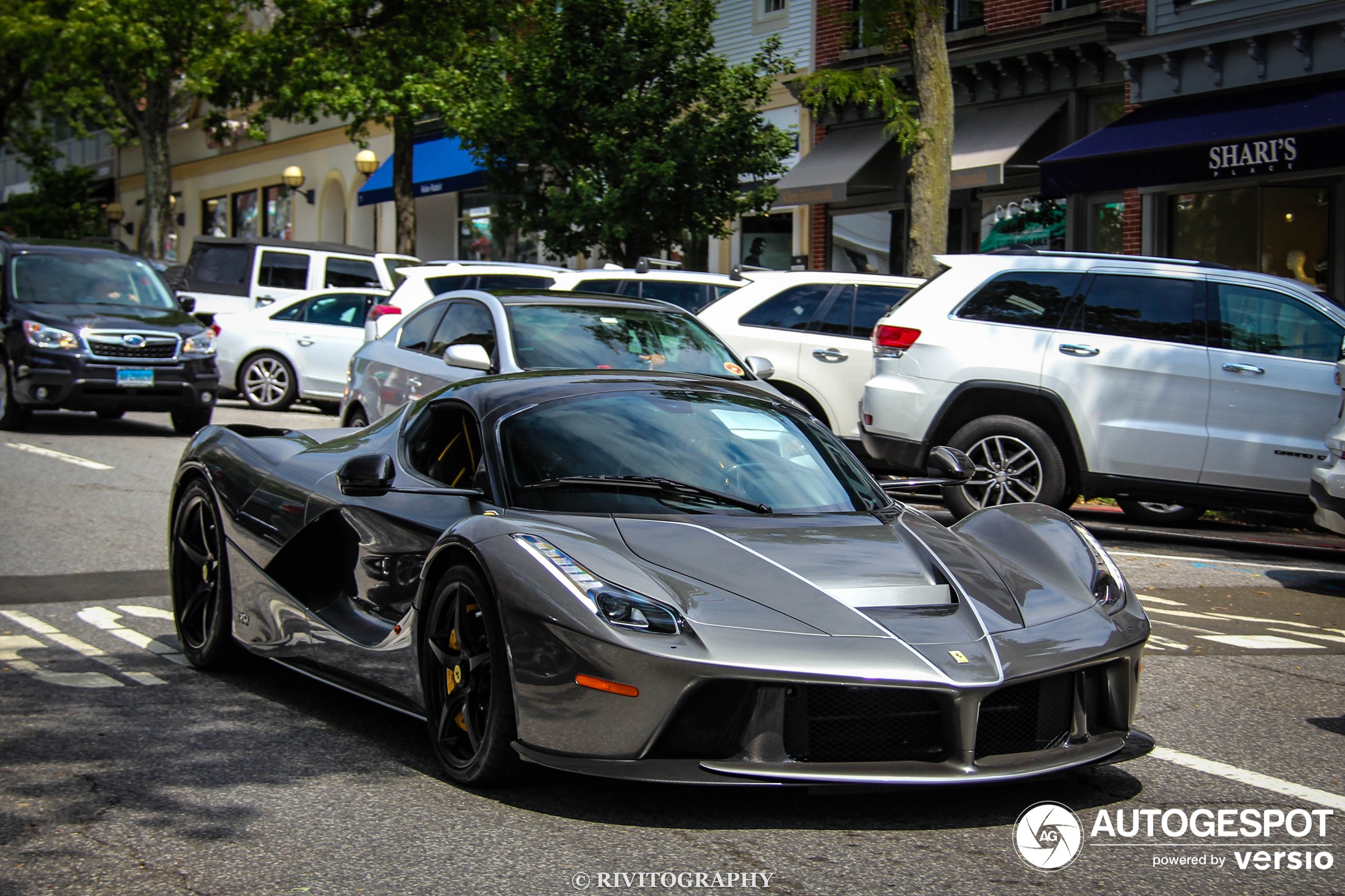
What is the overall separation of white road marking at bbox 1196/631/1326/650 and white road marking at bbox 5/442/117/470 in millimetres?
9846

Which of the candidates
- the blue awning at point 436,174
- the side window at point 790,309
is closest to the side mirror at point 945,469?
the side window at point 790,309

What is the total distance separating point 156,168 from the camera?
4059cm

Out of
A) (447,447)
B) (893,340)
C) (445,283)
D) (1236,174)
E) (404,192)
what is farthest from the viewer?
(404,192)

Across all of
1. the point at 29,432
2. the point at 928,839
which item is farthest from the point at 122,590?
the point at 29,432

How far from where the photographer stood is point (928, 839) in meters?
4.06

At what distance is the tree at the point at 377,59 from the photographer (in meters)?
28.4

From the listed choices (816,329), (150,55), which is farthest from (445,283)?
(150,55)

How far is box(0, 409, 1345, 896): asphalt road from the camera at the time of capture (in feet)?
12.4

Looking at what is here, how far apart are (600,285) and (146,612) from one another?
8402mm

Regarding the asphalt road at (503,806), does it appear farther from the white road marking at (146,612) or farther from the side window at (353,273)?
the side window at (353,273)

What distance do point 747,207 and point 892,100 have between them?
7113 mm

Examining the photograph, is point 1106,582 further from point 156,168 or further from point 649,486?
point 156,168

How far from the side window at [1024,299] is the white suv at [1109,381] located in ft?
0.04

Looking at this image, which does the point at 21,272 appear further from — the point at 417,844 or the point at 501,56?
the point at 417,844
